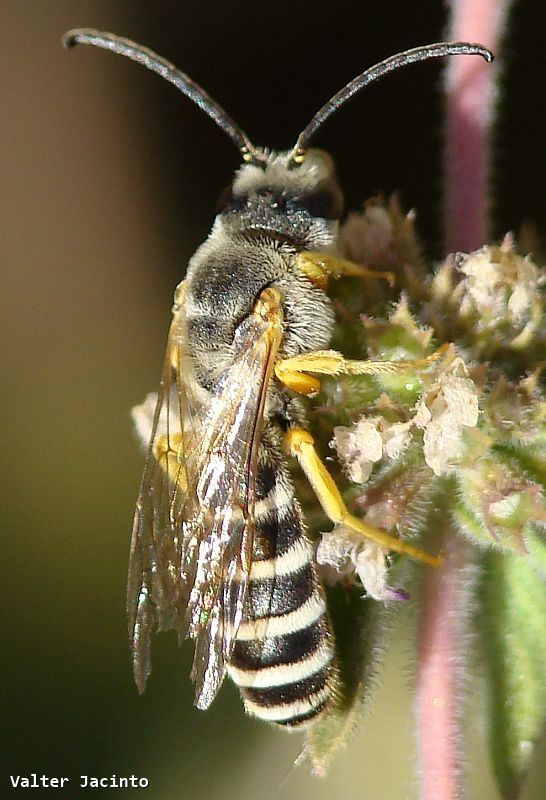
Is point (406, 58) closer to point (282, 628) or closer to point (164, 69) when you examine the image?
point (164, 69)

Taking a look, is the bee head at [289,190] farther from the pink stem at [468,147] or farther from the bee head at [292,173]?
the pink stem at [468,147]

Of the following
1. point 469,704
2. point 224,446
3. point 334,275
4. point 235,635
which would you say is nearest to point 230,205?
point 334,275

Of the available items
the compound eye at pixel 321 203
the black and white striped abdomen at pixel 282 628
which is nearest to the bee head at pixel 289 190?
the compound eye at pixel 321 203

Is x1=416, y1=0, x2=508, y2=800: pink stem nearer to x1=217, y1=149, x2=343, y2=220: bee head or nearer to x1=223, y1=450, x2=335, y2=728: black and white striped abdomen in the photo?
x1=223, y1=450, x2=335, y2=728: black and white striped abdomen

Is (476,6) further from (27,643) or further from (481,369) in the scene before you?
(27,643)

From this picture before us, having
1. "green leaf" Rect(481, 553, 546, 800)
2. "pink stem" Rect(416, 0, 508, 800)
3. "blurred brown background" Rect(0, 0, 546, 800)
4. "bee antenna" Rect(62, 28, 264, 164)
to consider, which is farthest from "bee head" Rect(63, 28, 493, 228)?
"blurred brown background" Rect(0, 0, 546, 800)

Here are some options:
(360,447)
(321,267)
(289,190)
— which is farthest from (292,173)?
(360,447)
